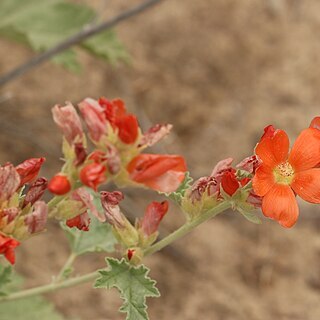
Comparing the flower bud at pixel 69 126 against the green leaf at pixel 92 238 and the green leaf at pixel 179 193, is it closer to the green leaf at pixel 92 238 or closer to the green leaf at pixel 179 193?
the green leaf at pixel 179 193

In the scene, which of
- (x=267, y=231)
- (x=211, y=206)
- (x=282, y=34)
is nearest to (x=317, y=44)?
(x=282, y=34)

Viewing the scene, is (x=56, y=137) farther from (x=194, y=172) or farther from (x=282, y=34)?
(x=282, y=34)

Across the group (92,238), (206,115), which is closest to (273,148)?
(92,238)

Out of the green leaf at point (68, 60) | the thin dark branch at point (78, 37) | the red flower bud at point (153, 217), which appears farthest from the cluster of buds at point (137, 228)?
the green leaf at point (68, 60)

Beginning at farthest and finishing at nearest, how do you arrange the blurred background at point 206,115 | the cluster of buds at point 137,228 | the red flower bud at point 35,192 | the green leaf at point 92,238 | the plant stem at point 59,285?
the blurred background at point 206,115 < the green leaf at point 92,238 < the plant stem at point 59,285 < the cluster of buds at point 137,228 < the red flower bud at point 35,192

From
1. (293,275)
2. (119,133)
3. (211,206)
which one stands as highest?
(119,133)

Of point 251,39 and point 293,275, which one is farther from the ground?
point 251,39

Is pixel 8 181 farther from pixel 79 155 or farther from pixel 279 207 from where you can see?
pixel 279 207
